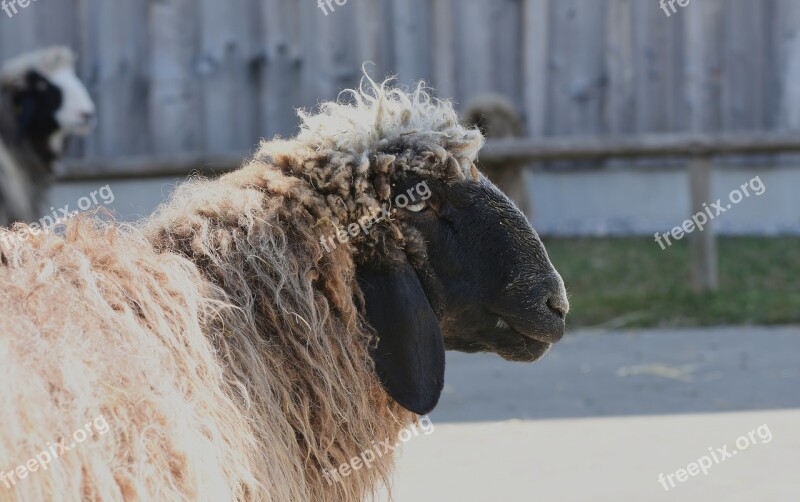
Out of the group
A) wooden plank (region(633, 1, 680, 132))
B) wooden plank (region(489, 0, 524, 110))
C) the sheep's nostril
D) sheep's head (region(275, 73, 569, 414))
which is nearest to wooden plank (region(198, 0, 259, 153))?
wooden plank (region(489, 0, 524, 110))

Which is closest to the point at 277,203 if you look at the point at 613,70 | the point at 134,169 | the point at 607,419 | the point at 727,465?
the point at 727,465

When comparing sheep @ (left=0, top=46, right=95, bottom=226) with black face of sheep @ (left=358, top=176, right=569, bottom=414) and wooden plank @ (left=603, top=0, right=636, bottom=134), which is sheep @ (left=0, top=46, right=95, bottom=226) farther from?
black face of sheep @ (left=358, top=176, right=569, bottom=414)

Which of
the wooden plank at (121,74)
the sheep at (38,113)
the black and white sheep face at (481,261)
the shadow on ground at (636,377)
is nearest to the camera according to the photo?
the black and white sheep face at (481,261)

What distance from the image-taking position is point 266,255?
2.74 m

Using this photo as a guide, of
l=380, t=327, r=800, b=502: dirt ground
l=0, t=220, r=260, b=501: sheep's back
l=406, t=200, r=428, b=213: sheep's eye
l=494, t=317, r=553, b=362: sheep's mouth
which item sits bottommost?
l=380, t=327, r=800, b=502: dirt ground

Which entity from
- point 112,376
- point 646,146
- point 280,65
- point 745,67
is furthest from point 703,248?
point 112,376

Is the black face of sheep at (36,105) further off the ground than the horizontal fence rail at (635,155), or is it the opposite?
the black face of sheep at (36,105)

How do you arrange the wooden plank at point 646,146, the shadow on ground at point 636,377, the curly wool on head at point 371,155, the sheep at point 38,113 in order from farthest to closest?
the wooden plank at point 646,146
the sheep at point 38,113
the shadow on ground at point 636,377
the curly wool on head at point 371,155

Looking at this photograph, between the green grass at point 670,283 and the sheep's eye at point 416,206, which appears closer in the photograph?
the sheep's eye at point 416,206

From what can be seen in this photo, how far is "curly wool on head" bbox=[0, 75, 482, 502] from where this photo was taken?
7.14 ft

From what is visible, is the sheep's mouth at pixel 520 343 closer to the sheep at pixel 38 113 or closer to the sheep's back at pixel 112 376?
the sheep's back at pixel 112 376

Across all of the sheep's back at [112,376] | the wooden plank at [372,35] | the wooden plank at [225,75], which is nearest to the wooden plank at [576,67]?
the wooden plank at [372,35]

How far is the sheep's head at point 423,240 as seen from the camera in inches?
113

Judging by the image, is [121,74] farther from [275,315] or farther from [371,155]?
[275,315]
